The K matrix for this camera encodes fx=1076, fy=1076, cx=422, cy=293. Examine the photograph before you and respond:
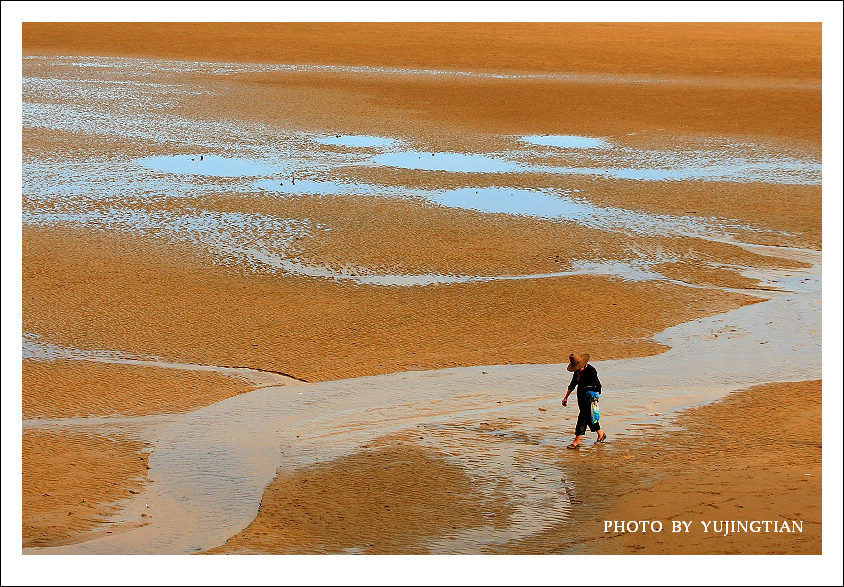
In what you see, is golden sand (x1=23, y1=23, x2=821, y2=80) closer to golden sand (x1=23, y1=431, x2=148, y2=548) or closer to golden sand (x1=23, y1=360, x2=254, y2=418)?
golden sand (x1=23, y1=360, x2=254, y2=418)

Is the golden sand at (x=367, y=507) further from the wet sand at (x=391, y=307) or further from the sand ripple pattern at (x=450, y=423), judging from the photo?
the sand ripple pattern at (x=450, y=423)

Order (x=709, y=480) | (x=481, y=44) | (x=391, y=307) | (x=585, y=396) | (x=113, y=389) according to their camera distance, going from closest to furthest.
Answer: (x=709, y=480) < (x=585, y=396) < (x=113, y=389) < (x=391, y=307) < (x=481, y=44)

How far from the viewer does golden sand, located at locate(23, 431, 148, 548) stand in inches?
314

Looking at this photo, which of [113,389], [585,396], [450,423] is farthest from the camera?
[113,389]

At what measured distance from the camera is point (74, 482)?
28.9ft

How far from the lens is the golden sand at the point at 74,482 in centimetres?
797

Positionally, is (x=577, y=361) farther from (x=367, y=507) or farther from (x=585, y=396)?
(x=367, y=507)

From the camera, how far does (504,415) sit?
34.1 ft

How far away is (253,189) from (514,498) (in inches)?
478

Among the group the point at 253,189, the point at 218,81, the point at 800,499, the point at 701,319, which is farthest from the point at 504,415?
the point at 218,81

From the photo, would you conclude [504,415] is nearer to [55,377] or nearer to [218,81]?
[55,377]

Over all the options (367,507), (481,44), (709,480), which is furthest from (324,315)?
(481,44)

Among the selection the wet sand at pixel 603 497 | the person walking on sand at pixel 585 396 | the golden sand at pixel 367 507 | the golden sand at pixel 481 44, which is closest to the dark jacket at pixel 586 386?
the person walking on sand at pixel 585 396

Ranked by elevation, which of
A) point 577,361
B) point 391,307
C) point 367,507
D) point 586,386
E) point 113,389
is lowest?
point 367,507
